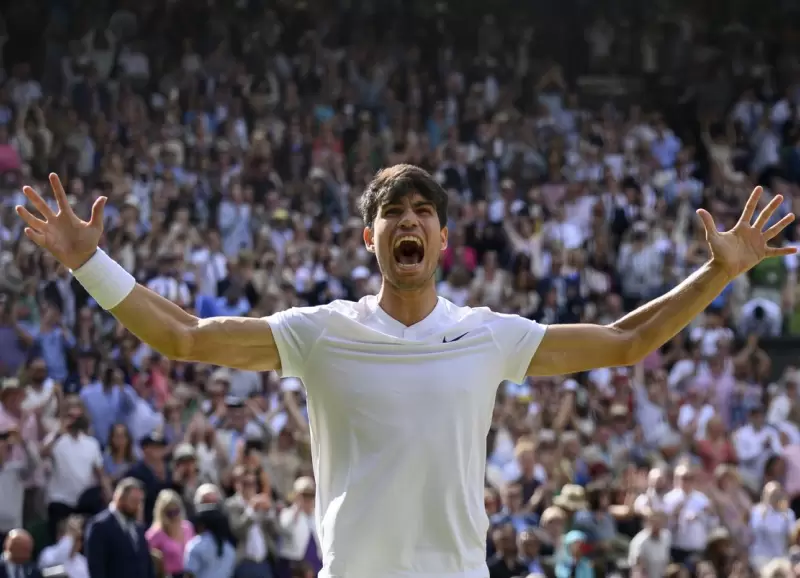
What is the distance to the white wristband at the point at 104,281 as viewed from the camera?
3.86 metres

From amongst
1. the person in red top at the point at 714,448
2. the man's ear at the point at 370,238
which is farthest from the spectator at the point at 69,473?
the man's ear at the point at 370,238

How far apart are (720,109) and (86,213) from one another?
10.5 metres

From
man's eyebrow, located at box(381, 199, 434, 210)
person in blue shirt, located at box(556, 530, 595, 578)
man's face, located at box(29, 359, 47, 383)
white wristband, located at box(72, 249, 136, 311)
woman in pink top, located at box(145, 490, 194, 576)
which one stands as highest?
man's face, located at box(29, 359, 47, 383)

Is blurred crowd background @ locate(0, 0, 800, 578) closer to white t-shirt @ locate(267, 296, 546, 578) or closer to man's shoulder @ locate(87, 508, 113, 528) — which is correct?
man's shoulder @ locate(87, 508, 113, 528)

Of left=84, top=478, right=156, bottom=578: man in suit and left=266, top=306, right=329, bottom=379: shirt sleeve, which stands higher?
left=266, top=306, right=329, bottom=379: shirt sleeve

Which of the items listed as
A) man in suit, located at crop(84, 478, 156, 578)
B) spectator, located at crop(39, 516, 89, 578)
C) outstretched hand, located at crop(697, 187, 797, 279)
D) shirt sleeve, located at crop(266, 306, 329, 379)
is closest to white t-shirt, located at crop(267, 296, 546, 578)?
shirt sleeve, located at crop(266, 306, 329, 379)

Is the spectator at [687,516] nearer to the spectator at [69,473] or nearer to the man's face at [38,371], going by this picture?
the spectator at [69,473]

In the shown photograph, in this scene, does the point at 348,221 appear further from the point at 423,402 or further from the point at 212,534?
the point at 423,402

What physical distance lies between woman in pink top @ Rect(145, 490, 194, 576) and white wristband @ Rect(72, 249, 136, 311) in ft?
20.7

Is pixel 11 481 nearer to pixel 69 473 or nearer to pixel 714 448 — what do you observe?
pixel 69 473

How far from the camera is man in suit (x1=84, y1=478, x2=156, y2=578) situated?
934 centimetres

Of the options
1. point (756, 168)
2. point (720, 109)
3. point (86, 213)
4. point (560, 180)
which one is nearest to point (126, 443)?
point (86, 213)

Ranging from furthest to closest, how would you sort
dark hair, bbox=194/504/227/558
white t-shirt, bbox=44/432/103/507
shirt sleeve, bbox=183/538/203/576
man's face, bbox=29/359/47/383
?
man's face, bbox=29/359/47/383 → white t-shirt, bbox=44/432/103/507 → dark hair, bbox=194/504/227/558 → shirt sleeve, bbox=183/538/203/576

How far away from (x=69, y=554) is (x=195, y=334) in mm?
6224
